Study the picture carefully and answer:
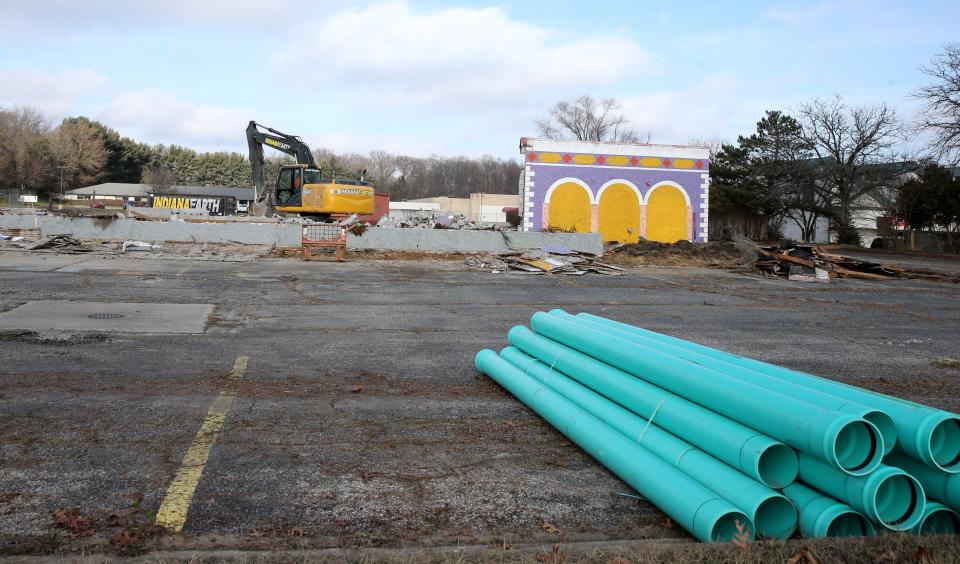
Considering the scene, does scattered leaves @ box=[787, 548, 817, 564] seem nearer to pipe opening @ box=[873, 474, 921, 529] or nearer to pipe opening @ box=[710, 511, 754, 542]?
pipe opening @ box=[710, 511, 754, 542]

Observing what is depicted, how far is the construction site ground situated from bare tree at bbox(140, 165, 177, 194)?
83709 millimetres

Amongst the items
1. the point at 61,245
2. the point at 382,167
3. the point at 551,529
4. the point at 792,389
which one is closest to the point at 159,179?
the point at 382,167

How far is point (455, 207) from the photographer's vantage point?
8850cm

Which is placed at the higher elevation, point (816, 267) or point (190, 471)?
point (816, 267)

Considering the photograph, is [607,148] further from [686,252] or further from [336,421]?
[336,421]

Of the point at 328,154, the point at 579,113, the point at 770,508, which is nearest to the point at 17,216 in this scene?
the point at 770,508

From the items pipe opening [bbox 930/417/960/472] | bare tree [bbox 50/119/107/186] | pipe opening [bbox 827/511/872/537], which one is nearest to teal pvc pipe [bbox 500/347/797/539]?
pipe opening [bbox 827/511/872/537]

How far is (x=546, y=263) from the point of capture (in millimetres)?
20250

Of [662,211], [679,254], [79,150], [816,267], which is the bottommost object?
[816,267]

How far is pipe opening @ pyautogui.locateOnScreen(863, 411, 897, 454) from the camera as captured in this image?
348cm

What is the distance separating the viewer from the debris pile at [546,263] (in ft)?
65.2

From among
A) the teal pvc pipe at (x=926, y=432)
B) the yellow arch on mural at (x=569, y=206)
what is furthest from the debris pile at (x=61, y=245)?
the teal pvc pipe at (x=926, y=432)

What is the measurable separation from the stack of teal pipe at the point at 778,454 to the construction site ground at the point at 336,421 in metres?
0.22

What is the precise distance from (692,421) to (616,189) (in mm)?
31746
